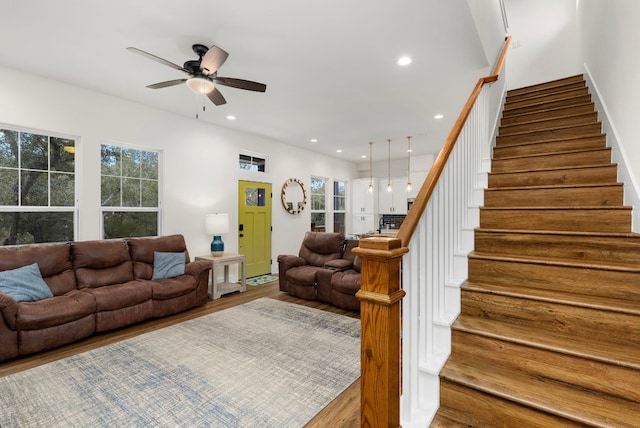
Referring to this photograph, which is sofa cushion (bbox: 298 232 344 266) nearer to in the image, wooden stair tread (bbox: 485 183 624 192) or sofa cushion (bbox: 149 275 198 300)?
sofa cushion (bbox: 149 275 198 300)

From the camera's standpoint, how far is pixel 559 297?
1.57 m

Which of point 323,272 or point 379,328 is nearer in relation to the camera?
point 379,328

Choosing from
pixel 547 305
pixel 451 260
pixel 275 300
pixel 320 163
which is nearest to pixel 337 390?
pixel 451 260

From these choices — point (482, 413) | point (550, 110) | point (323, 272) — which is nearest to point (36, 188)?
point (323, 272)

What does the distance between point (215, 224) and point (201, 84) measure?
96.5 inches

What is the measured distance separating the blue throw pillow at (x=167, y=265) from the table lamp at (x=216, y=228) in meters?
0.72

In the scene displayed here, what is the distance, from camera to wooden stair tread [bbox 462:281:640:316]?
4.68ft

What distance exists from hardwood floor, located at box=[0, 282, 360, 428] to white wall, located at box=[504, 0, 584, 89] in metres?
5.15

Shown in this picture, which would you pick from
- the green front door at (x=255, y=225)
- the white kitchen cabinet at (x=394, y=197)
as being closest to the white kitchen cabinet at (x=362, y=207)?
the white kitchen cabinet at (x=394, y=197)

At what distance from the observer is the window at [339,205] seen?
8.18 meters

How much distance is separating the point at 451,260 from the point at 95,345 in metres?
3.30

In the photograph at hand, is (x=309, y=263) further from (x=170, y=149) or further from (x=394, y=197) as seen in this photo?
(x=394, y=197)

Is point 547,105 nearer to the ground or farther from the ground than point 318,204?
farther from the ground

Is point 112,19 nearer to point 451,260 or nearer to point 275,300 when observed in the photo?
point 451,260
